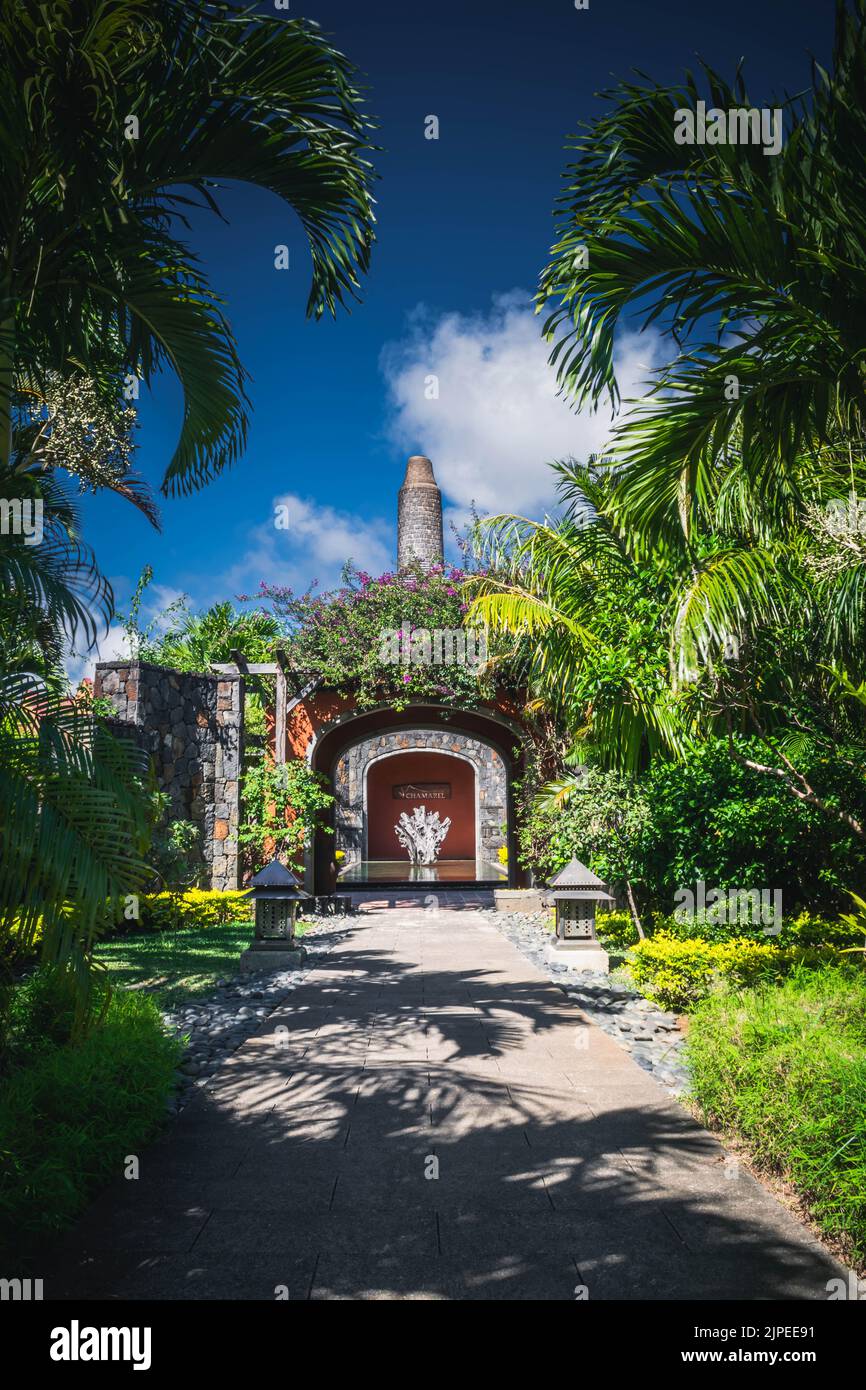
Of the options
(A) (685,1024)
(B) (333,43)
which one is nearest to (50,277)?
(B) (333,43)

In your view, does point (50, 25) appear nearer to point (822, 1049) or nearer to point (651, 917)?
point (822, 1049)

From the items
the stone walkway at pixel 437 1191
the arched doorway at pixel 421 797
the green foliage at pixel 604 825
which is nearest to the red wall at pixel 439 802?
the arched doorway at pixel 421 797

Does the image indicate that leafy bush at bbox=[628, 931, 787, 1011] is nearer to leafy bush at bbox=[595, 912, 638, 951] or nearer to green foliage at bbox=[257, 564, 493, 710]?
leafy bush at bbox=[595, 912, 638, 951]

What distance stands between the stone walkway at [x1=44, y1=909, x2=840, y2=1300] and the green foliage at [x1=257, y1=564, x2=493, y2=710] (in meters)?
7.41

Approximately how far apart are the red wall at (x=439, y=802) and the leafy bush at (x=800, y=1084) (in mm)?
19990

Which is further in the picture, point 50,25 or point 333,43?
point 333,43

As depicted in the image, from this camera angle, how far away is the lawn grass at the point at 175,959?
613 centimetres

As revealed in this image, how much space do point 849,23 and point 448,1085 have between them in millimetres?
4582

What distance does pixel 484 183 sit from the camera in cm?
669

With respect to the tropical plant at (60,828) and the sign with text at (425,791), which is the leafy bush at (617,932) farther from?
the sign with text at (425,791)

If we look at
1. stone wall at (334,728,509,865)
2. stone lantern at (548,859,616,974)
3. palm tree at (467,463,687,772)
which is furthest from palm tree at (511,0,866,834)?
stone wall at (334,728,509,865)

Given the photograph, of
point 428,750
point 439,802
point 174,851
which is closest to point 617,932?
point 174,851

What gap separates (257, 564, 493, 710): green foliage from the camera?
38.4 ft

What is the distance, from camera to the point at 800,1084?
2.97 metres
